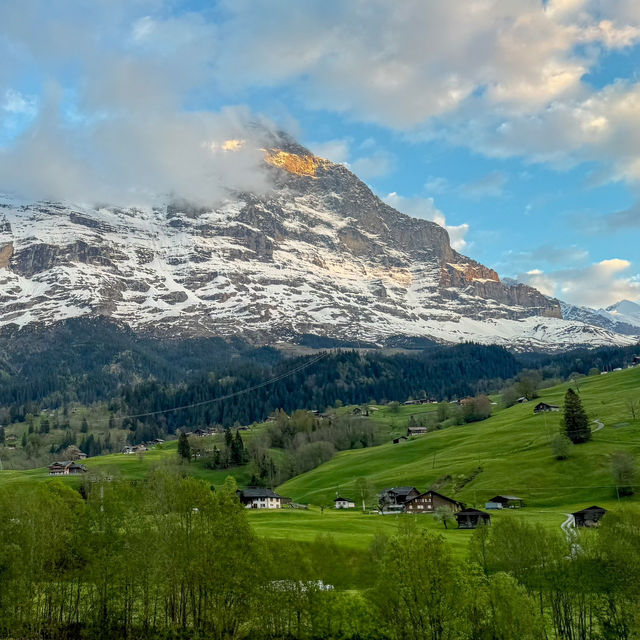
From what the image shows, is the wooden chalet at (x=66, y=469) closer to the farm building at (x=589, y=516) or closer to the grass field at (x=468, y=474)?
the grass field at (x=468, y=474)

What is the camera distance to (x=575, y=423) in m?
147

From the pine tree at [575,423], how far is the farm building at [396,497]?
39767 millimetres

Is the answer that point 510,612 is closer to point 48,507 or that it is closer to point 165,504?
point 165,504

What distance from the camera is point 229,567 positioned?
46844mm

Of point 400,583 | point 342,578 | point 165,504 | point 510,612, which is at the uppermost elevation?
point 165,504

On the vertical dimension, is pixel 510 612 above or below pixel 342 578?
above

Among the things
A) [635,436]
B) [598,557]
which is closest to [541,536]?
[598,557]

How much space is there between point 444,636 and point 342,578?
3179 cm

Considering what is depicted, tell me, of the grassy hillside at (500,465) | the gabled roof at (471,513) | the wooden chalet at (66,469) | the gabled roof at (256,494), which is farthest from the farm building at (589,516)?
the wooden chalet at (66,469)

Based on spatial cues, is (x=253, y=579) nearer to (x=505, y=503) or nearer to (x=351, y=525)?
(x=351, y=525)

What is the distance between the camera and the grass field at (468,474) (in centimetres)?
10019

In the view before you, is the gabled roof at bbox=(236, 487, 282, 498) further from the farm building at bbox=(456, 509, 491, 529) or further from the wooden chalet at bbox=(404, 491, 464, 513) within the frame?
the farm building at bbox=(456, 509, 491, 529)

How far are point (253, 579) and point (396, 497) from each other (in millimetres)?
90297

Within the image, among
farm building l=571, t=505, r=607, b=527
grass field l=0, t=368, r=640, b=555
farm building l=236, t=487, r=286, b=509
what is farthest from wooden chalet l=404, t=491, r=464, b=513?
farm building l=236, t=487, r=286, b=509
